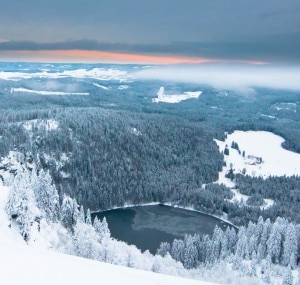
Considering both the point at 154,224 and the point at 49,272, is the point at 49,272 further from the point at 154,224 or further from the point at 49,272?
the point at 154,224

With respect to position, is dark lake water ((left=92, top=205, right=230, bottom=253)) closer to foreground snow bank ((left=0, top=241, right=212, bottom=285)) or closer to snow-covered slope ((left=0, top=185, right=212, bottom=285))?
snow-covered slope ((left=0, top=185, right=212, bottom=285))

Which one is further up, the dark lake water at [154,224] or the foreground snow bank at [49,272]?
the foreground snow bank at [49,272]

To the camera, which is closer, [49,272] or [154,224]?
[49,272]

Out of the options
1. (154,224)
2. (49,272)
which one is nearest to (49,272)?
(49,272)

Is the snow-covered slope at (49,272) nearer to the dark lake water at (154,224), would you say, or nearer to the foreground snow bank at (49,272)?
the foreground snow bank at (49,272)

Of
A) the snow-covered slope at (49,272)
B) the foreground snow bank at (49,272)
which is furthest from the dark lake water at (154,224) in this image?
the foreground snow bank at (49,272)

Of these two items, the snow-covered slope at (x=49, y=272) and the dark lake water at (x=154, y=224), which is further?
the dark lake water at (x=154, y=224)

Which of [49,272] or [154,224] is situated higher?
[49,272]

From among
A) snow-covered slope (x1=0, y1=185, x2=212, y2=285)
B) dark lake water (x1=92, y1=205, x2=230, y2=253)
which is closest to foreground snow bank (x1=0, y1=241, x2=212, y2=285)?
snow-covered slope (x1=0, y1=185, x2=212, y2=285)
